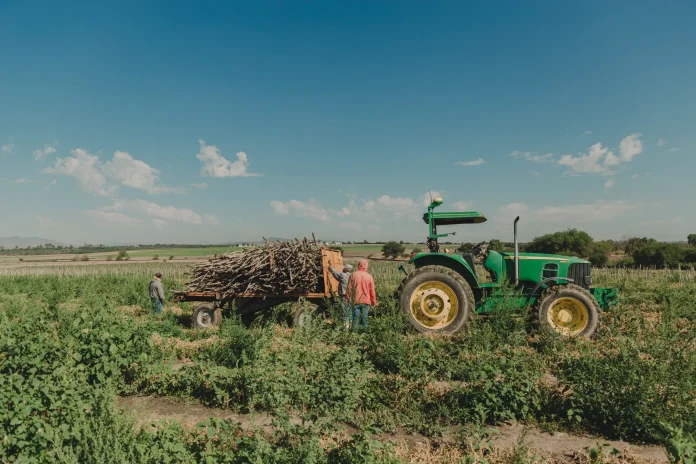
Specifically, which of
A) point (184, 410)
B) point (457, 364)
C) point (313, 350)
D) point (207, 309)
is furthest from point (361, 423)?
point (207, 309)

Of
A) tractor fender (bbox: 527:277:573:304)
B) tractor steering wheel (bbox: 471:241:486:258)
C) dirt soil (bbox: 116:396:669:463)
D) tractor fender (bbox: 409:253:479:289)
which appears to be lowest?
dirt soil (bbox: 116:396:669:463)

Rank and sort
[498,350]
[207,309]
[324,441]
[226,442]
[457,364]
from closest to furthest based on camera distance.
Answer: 1. [226,442]
2. [324,441]
3. [457,364]
4. [498,350]
5. [207,309]

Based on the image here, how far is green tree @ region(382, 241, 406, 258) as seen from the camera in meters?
52.8

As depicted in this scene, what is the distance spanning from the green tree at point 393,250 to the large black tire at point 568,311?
44741 millimetres

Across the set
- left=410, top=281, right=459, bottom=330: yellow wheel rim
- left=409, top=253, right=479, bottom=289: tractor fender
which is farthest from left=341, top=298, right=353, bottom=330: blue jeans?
left=409, top=253, right=479, bottom=289: tractor fender

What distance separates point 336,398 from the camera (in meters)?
4.70

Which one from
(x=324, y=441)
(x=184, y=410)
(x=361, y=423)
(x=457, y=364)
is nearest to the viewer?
(x=324, y=441)

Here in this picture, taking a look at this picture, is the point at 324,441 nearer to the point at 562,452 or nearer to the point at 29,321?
the point at 562,452

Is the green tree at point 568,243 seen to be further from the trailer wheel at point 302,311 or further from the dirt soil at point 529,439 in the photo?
the dirt soil at point 529,439

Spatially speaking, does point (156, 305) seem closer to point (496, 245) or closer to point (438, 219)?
point (438, 219)

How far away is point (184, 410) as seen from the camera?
200 inches

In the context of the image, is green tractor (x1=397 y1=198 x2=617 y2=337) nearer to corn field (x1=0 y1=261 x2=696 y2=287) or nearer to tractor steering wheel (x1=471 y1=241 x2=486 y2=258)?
tractor steering wheel (x1=471 y1=241 x2=486 y2=258)

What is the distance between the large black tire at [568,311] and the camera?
6.95m

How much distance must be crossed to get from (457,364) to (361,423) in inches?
69.4
